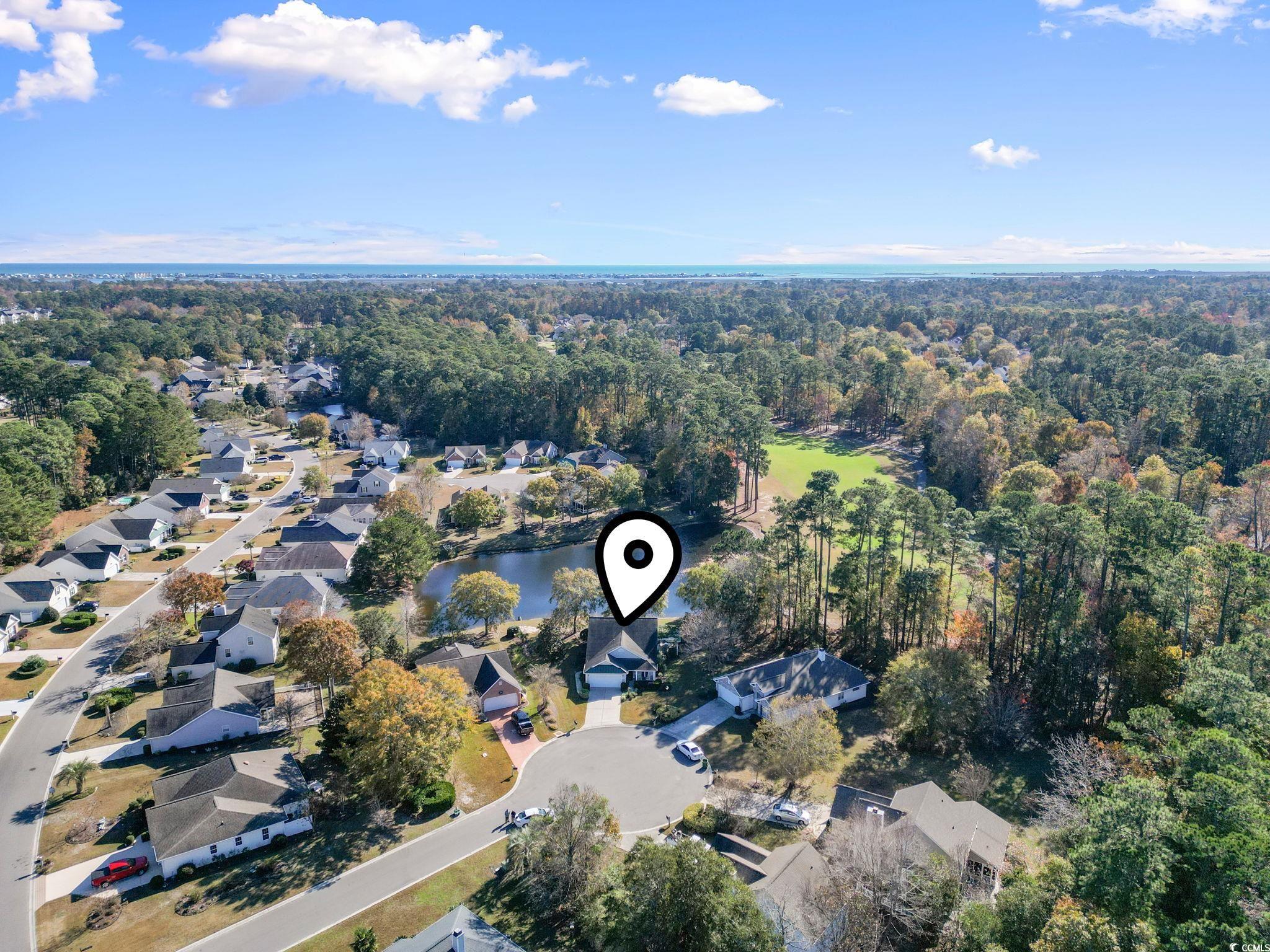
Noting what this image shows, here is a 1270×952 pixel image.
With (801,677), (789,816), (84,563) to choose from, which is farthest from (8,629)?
(801,677)

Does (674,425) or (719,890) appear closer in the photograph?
(719,890)

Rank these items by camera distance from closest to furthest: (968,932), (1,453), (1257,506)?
(968,932) < (1257,506) < (1,453)

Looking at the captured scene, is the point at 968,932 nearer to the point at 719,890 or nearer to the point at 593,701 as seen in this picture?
the point at 719,890

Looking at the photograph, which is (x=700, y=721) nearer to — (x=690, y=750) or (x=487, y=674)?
(x=690, y=750)

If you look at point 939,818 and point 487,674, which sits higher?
point 939,818

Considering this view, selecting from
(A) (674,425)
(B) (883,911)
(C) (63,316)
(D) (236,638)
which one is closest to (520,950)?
(B) (883,911)

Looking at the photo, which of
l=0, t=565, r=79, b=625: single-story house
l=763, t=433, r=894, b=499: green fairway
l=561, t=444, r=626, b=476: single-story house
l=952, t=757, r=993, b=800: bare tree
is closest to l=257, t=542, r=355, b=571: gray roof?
l=0, t=565, r=79, b=625: single-story house

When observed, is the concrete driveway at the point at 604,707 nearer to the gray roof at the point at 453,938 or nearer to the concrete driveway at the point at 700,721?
the concrete driveway at the point at 700,721
